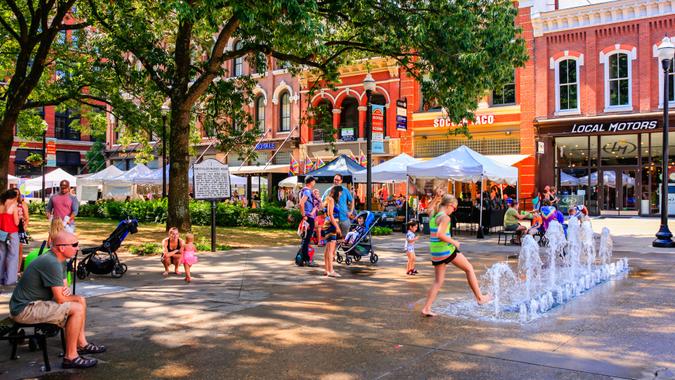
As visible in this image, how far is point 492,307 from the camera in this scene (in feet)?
25.9

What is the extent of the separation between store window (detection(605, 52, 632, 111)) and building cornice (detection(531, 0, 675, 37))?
1880 mm

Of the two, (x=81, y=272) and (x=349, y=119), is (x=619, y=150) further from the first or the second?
(x=81, y=272)

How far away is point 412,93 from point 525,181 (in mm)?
8521

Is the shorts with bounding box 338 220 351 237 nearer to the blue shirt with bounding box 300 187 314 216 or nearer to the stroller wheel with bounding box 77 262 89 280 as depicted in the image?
the blue shirt with bounding box 300 187 314 216

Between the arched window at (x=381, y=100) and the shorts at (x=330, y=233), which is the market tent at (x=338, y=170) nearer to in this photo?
the shorts at (x=330, y=233)

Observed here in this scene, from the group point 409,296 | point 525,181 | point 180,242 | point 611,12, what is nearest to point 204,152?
point 525,181

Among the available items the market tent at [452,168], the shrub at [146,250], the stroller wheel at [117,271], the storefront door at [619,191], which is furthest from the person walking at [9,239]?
the storefront door at [619,191]

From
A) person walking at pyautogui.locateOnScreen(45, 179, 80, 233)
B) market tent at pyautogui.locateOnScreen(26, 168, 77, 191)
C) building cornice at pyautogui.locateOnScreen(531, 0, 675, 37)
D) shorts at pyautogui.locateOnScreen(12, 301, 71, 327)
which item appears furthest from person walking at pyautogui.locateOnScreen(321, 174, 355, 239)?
market tent at pyautogui.locateOnScreen(26, 168, 77, 191)

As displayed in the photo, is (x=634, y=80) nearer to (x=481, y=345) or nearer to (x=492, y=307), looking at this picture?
(x=492, y=307)

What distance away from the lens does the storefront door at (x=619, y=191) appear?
94.0 feet

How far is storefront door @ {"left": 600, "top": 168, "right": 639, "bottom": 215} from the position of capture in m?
28.6

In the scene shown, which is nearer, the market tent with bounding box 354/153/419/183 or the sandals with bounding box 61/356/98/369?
the sandals with bounding box 61/356/98/369

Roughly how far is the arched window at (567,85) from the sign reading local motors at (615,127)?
1.15 meters

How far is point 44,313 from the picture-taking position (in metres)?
5.10
